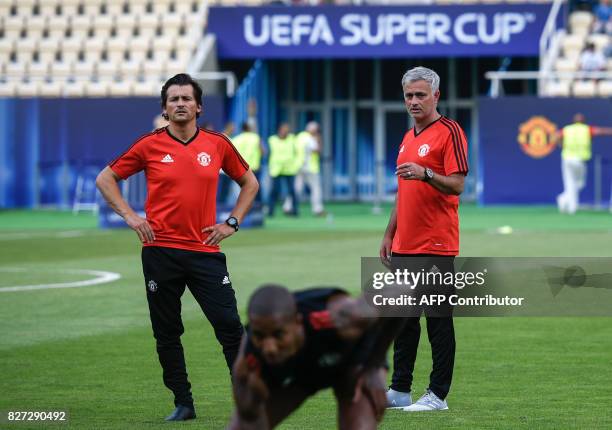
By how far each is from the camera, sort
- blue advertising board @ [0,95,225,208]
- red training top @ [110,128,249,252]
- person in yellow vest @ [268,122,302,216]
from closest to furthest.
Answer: red training top @ [110,128,249,252] < person in yellow vest @ [268,122,302,216] < blue advertising board @ [0,95,225,208]

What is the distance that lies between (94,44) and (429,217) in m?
29.7

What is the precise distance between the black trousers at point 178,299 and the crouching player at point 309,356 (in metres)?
2.72

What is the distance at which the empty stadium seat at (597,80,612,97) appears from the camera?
3459 cm

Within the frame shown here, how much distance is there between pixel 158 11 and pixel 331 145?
7138 mm

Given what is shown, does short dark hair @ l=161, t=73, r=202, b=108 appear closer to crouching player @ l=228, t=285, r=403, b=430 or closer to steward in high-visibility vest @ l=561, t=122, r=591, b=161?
crouching player @ l=228, t=285, r=403, b=430

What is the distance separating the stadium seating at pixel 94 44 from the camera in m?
36.2

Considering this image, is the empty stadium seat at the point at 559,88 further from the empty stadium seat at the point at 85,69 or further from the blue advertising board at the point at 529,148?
the empty stadium seat at the point at 85,69

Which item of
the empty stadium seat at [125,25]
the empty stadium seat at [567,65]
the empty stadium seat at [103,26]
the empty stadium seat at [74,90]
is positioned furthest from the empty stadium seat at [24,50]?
the empty stadium seat at [567,65]

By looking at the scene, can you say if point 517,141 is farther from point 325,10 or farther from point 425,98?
point 425,98

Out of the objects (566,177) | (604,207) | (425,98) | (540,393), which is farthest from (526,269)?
(604,207)

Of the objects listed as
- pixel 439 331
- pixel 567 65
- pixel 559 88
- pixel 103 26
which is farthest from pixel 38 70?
pixel 439 331

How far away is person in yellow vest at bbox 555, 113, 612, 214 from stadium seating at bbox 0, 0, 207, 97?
399 inches

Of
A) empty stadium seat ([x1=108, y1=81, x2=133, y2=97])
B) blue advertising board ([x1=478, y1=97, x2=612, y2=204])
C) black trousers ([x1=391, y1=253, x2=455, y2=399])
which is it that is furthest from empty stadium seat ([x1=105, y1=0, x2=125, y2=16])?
black trousers ([x1=391, y1=253, x2=455, y2=399])

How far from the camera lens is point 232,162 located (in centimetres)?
905
